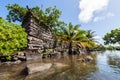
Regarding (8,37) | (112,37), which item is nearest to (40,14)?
(8,37)

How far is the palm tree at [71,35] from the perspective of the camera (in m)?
30.3

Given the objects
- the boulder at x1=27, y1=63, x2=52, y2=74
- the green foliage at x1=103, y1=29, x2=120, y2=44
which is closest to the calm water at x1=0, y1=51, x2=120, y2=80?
the boulder at x1=27, y1=63, x2=52, y2=74

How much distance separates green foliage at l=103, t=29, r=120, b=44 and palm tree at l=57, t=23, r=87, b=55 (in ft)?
124

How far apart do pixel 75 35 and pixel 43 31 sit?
1049cm

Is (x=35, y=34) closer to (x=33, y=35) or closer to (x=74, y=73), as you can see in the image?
(x=33, y=35)

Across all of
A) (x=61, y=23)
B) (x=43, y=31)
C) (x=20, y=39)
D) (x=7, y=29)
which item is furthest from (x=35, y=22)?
(x=61, y=23)

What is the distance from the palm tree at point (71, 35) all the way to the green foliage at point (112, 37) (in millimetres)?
37725

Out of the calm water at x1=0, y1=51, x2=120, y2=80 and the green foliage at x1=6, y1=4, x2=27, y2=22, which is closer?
the calm water at x1=0, y1=51, x2=120, y2=80

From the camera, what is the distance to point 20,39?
53.3ft

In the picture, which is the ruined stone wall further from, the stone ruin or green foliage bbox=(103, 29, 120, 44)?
green foliage bbox=(103, 29, 120, 44)

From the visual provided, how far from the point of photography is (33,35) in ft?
63.7

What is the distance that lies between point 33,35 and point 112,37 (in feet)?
183

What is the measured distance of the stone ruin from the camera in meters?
18.3

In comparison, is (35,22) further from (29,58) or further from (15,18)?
(15,18)
